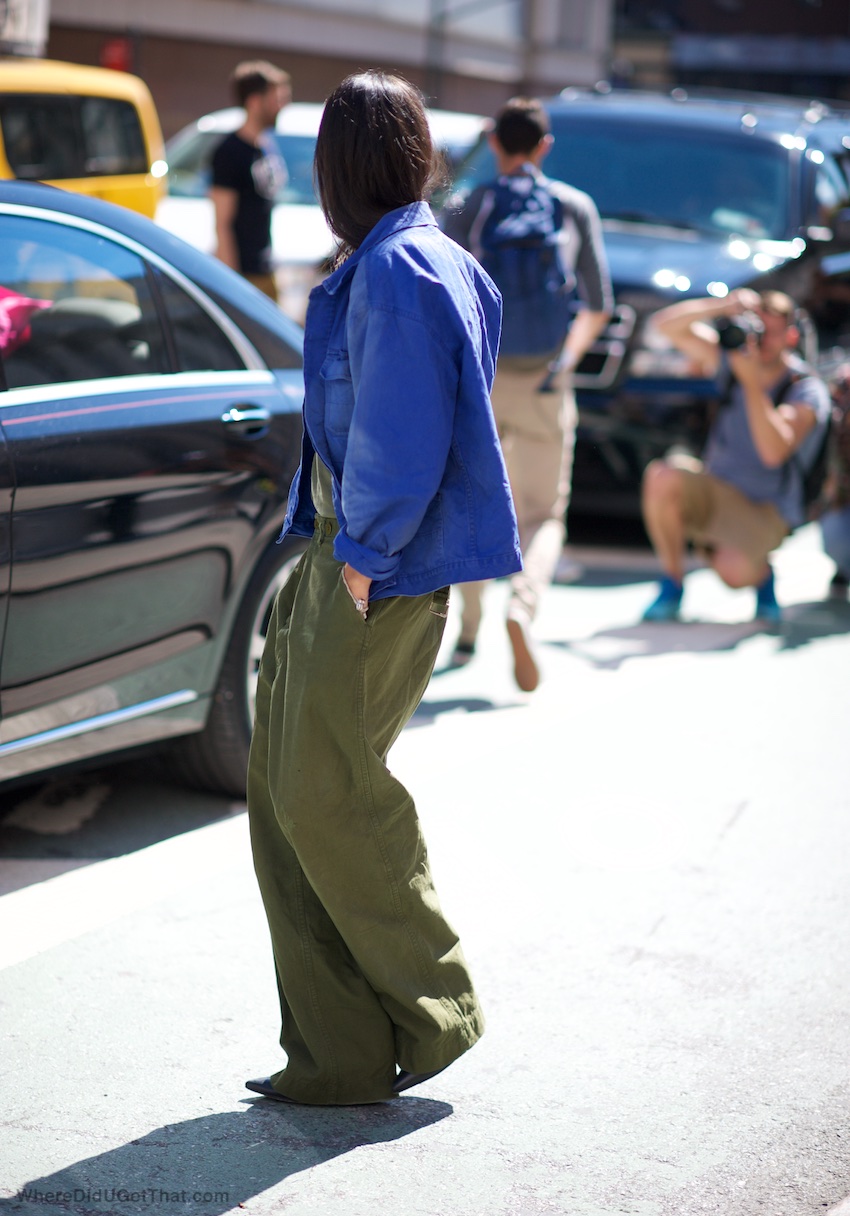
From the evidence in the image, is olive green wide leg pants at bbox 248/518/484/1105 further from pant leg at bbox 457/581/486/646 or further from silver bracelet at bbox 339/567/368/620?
pant leg at bbox 457/581/486/646

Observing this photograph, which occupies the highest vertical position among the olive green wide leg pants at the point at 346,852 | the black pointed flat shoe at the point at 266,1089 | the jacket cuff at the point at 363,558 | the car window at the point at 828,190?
the jacket cuff at the point at 363,558

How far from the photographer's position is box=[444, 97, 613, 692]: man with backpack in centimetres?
576

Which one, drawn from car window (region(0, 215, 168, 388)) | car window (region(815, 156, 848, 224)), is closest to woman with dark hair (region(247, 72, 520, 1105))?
car window (region(0, 215, 168, 388))

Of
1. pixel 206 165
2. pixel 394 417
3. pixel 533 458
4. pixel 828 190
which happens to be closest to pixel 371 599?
pixel 394 417

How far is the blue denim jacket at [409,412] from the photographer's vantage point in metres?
2.59

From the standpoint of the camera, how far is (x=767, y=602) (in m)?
7.07

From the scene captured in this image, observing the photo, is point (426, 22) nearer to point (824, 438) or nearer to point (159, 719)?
point (824, 438)

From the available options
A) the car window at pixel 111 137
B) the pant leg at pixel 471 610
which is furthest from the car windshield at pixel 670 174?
the car window at pixel 111 137

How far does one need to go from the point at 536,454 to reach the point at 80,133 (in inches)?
278

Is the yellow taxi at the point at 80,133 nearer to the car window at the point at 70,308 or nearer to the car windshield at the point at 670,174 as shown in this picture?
the car windshield at the point at 670,174

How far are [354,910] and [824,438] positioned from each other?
4.84 metres

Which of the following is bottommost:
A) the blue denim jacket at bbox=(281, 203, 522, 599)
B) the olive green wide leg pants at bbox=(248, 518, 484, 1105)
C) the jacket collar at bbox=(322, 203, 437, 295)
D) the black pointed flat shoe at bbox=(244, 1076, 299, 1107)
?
the black pointed flat shoe at bbox=(244, 1076, 299, 1107)

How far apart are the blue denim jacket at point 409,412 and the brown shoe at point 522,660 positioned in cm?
268

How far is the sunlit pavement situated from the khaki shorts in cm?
135
